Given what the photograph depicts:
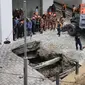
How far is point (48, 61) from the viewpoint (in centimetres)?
1814

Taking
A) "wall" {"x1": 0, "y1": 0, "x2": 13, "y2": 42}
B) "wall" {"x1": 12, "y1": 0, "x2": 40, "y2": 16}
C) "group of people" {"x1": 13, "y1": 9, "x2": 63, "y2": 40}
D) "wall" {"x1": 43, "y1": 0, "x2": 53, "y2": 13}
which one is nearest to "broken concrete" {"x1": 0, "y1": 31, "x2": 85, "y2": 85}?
"group of people" {"x1": 13, "y1": 9, "x2": 63, "y2": 40}

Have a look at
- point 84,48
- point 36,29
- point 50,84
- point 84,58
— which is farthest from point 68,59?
point 36,29

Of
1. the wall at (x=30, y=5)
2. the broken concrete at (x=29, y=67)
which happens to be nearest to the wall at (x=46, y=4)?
the wall at (x=30, y=5)

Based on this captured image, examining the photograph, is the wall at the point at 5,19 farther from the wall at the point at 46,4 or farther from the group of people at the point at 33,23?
the wall at the point at 46,4

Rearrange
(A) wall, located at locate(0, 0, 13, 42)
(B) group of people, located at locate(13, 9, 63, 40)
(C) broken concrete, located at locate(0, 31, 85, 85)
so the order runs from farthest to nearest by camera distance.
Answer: (B) group of people, located at locate(13, 9, 63, 40)
(A) wall, located at locate(0, 0, 13, 42)
(C) broken concrete, located at locate(0, 31, 85, 85)

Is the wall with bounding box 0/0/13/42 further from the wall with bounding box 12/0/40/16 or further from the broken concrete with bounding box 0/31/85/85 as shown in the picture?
the wall with bounding box 12/0/40/16

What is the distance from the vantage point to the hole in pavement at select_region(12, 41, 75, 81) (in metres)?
17.8

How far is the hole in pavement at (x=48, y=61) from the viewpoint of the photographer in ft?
58.5

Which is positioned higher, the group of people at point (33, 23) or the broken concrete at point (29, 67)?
the group of people at point (33, 23)

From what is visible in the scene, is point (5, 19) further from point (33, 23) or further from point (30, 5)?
point (30, 5)

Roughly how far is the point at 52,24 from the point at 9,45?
4.54 metres

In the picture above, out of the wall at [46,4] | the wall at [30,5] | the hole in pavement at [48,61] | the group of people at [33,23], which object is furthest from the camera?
the wall at [46,4]

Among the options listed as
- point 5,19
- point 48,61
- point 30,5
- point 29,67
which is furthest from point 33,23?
point 29,67

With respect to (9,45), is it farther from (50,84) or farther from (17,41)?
(50,84)
